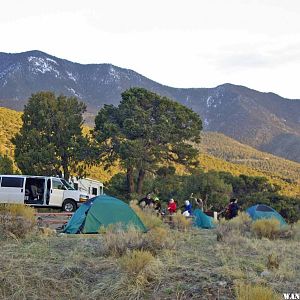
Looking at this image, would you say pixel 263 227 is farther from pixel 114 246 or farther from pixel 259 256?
pixel 114 246

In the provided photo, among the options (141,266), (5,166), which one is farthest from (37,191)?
(141,266)

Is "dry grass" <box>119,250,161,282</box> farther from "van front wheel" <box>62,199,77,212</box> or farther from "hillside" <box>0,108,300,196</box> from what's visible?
"hillside" <box>0,108,300,196</box>

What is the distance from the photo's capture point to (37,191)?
2470cm

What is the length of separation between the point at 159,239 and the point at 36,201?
1487 cm

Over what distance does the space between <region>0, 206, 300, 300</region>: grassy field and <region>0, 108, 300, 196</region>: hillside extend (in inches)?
976

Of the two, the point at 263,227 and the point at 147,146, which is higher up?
the point at 147,146

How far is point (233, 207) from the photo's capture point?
21.8 m

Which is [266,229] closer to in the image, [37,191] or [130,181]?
[37,191]

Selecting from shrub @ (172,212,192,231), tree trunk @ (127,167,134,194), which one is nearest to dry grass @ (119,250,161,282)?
shrub @ (172,212,192,231)

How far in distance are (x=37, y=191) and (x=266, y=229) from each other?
476 inches

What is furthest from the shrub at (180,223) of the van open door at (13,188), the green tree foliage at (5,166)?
the green tree foliage at (5,166)

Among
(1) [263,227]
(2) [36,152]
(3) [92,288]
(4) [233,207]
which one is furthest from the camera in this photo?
(2) [36,152]

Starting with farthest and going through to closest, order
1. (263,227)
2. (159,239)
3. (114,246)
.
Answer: (263,227), (159,239), (114,246)

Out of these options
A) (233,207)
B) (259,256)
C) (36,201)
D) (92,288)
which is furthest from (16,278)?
(36,201)
